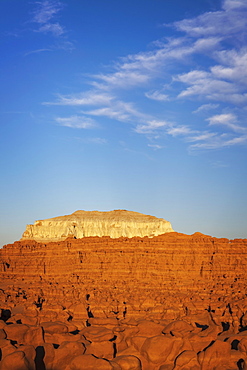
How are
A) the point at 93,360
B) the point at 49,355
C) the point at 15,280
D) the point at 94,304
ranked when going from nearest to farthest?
the point at 93,360 < the point at 49,355 < the point at 94,304 < the point at 15,280

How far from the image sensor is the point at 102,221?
71688 mm

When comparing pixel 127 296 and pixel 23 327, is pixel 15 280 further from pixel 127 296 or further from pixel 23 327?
pixel 23 327

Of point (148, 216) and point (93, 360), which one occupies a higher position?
point (148, 216)

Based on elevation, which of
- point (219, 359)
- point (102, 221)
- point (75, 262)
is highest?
point (102, 221)

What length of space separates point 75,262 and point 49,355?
74.5 feet

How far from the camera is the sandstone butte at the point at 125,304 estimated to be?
53.4 feet

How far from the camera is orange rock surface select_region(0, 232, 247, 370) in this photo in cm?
1630

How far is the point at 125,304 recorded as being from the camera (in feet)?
92.3

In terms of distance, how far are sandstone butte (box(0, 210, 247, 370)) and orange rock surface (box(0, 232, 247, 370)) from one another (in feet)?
0.17

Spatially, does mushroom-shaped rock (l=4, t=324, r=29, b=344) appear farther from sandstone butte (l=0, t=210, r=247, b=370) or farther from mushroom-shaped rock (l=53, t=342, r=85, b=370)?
mushroom-shaped rock (l=53, t=342, r=85, b=370)

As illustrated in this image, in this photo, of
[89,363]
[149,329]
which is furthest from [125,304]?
[89,363]

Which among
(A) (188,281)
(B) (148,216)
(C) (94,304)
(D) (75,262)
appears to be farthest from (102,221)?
(C) (94,304)

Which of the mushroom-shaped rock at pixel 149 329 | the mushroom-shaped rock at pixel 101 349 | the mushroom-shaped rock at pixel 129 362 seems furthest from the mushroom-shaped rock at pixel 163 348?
the mushroom-shaped rock at pixel 149 329

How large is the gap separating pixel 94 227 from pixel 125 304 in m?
42.7
